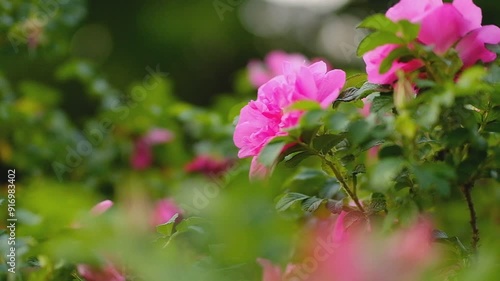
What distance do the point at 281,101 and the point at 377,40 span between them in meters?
0.13

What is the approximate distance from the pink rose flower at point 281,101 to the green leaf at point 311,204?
0.09m

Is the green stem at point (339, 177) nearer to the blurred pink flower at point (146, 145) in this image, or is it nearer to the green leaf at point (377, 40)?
the green leaf at point (377, 40)

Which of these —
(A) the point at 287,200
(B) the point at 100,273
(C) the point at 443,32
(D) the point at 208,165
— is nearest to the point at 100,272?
(B) the point at 100,273

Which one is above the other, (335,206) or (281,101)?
(281,101)

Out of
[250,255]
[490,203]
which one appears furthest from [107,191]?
[250,255]

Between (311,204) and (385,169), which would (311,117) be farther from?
(311,204)

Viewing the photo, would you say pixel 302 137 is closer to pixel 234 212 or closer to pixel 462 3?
pixel 462 3

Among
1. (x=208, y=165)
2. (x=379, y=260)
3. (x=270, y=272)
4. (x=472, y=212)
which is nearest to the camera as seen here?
(x=379, y=260)

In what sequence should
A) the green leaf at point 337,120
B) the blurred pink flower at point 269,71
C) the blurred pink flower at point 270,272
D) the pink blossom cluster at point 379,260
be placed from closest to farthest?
the pink blossom cluster at point 379,260 → the blurred pink flower at point 270,272 → the green leaf at point 337,120 → the blurred pink flower at point 269,71

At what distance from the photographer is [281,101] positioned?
814 mm

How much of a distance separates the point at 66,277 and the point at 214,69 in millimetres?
5058

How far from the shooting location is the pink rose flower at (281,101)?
0.80 m
